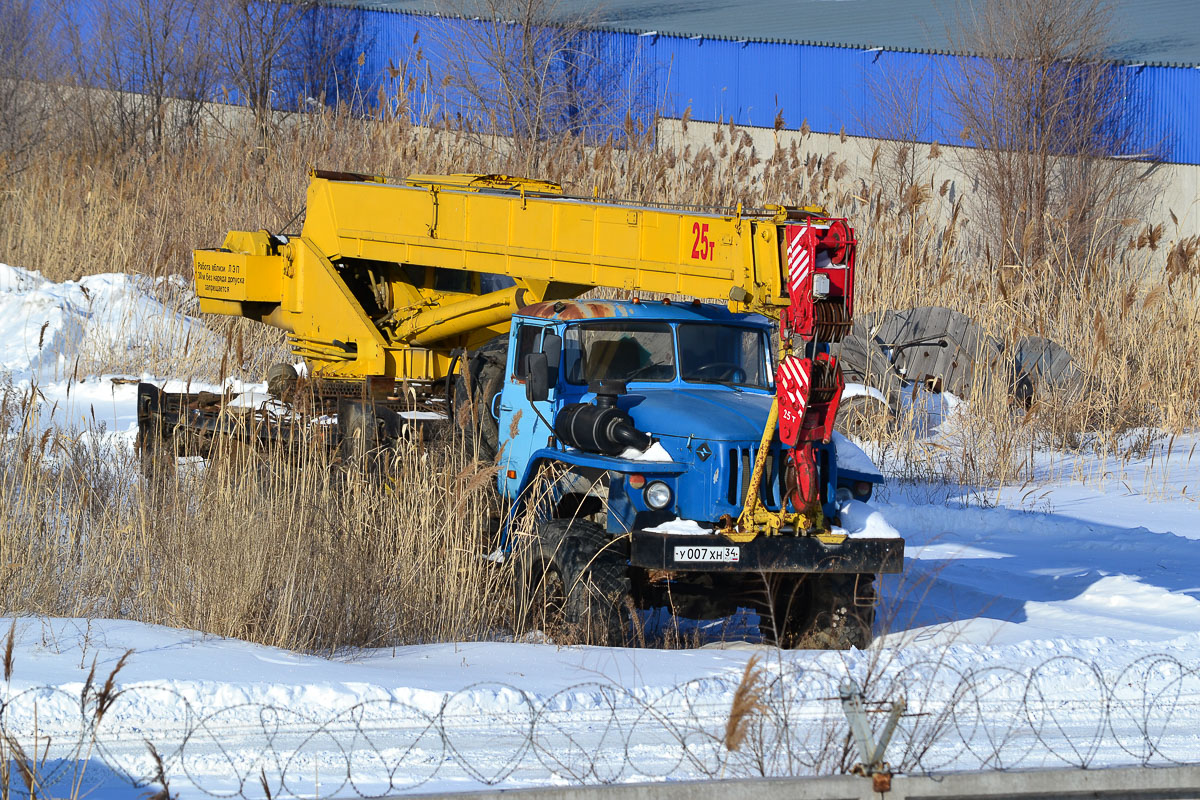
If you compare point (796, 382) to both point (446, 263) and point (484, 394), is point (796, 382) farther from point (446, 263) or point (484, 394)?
point (446, 263)

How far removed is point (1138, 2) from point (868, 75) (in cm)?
906

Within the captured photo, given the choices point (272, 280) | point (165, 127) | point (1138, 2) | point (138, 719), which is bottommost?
point (138, 719)

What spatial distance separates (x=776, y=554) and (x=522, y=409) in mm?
2380

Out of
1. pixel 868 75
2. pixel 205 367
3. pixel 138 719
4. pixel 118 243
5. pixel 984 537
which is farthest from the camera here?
pixel 868 75

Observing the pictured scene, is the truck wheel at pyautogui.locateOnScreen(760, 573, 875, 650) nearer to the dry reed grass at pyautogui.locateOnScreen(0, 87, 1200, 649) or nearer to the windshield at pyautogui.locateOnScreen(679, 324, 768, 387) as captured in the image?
the windshield at pyautogui.locateOnScreen(679, 324, 768, 387)

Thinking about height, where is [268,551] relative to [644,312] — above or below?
below

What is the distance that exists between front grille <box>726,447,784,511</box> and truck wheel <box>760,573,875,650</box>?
500 mm

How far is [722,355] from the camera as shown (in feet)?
28.1

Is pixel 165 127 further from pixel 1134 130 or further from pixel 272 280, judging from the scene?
pixel 1134 130

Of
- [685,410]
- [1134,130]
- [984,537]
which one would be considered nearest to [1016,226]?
[1134,130]

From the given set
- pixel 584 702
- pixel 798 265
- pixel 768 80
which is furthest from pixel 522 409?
pixel 768 80

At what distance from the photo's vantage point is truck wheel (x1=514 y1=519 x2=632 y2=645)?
715cm

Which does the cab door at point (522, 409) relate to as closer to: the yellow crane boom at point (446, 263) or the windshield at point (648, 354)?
the windshield at point (648, 354)

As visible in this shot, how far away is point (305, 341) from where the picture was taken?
11883 mm
